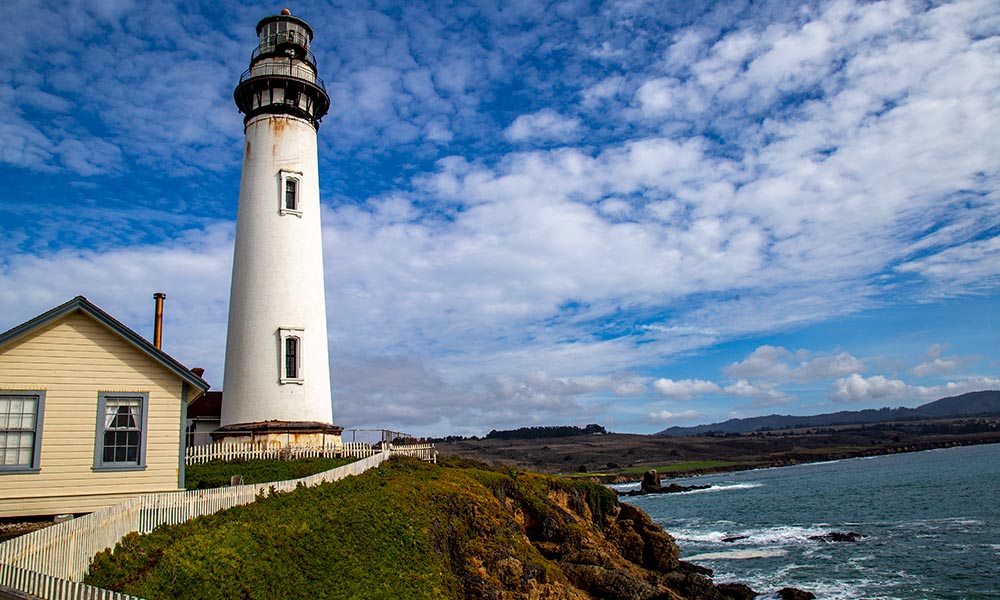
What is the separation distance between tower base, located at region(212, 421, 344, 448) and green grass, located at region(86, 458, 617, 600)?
11.0 feet

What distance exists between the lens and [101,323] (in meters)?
16.2

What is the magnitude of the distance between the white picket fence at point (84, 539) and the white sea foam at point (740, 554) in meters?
31.1

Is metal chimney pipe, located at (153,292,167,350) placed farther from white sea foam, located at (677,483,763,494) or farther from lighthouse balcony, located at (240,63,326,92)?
white sea foam, located at (677,483,763,494)

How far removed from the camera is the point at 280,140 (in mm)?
29797

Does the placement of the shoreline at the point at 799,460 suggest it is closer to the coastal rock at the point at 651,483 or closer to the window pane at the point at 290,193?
the coastal rock at the point at 651,483

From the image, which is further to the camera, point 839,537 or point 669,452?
point 669,452

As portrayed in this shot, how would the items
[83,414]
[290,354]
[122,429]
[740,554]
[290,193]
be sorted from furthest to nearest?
[740,554] < [290,193] < [290,354] < [122,429] < [83,414]

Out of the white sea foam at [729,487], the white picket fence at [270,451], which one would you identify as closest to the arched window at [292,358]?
the white picket fence at [270,451]

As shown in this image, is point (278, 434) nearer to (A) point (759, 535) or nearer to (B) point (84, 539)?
(B) point (84, 539)

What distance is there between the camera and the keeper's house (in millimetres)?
15094

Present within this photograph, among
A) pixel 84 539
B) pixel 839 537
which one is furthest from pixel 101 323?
pixel 839 537

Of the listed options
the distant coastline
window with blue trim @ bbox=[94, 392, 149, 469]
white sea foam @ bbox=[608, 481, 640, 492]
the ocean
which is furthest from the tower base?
the distant coastline

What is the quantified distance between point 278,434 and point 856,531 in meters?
38.5

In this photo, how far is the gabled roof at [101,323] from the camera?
49.3 feet
